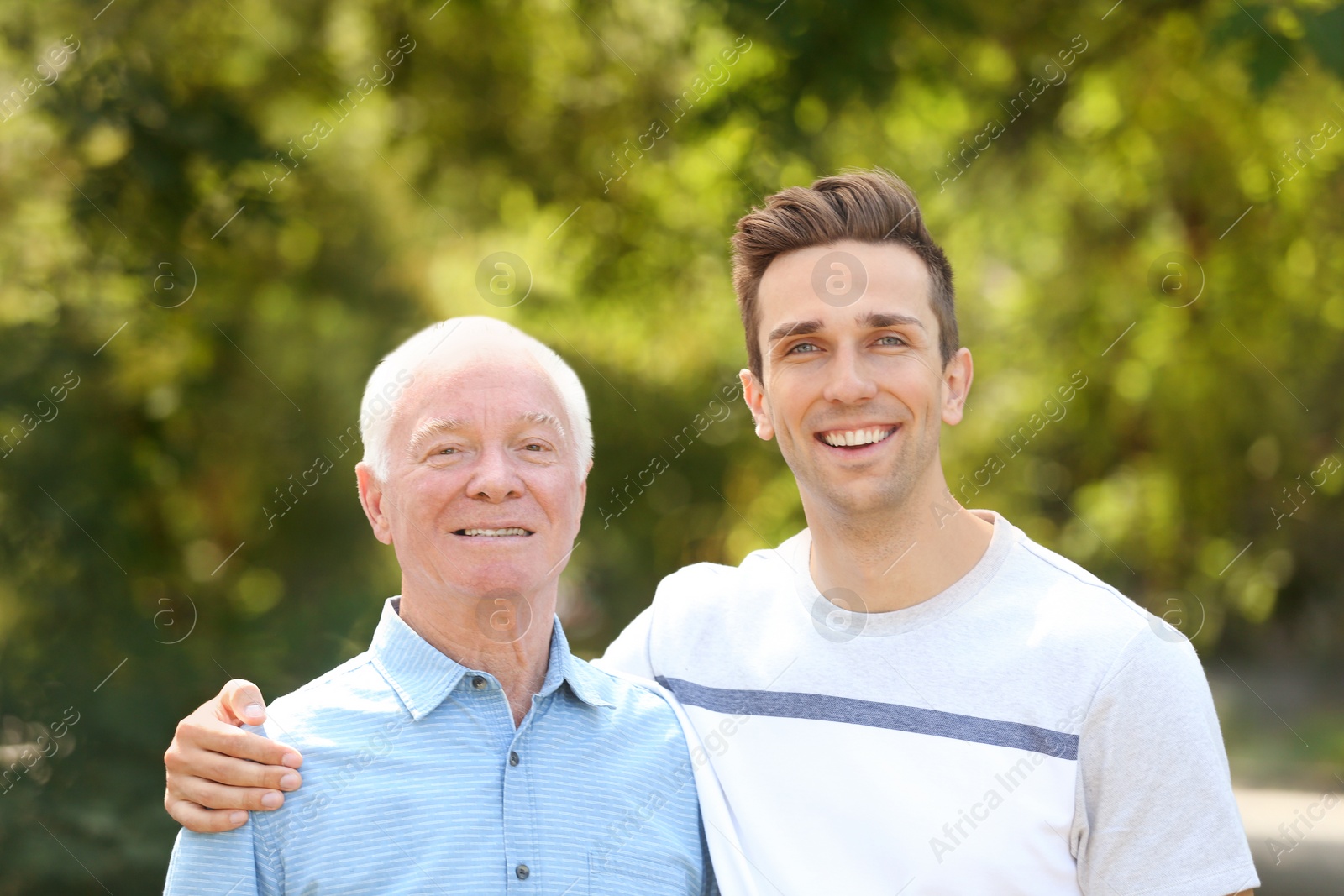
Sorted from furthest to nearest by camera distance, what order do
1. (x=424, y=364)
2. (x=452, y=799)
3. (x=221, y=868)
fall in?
(x=424, y=364)
(x=452, y=799)
(x=221, y=868)

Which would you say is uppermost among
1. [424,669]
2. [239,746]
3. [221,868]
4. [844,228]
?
[844,228]

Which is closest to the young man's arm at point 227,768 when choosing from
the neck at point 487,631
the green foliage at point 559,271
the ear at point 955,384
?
the neck at point 487,631

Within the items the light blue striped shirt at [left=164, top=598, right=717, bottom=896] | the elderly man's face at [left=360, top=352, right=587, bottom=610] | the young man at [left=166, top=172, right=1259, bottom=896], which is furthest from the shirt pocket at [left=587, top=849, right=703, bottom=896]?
the elderly man's face at [left=360, top=352, right=587, bottom=610]

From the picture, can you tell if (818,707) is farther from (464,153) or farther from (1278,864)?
(464,153)

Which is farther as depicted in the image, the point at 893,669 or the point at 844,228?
the point at 844,228

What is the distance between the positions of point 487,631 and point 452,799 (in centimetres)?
34

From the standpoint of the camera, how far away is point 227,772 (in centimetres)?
212

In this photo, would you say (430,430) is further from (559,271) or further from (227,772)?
(559,271)

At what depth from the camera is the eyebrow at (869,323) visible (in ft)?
8.76

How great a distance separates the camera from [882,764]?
95.7 inches

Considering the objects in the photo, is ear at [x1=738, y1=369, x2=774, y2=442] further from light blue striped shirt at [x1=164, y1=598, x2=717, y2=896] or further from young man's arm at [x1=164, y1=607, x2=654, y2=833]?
young man's arm at [x1=164, y1=607, x2=654, y2=833]

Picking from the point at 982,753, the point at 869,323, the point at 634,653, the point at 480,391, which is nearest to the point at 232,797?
the point at 480,391

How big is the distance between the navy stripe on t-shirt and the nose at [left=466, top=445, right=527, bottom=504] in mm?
739

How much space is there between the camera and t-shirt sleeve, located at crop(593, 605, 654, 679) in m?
2.96
